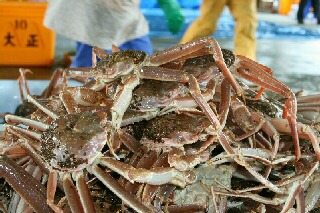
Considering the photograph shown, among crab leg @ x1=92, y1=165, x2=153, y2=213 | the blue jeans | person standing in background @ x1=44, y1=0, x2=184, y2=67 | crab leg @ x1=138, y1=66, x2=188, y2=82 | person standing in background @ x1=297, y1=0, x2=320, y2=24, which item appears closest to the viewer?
crab leg @ x1=92, y1=165, x2=153, y2=213

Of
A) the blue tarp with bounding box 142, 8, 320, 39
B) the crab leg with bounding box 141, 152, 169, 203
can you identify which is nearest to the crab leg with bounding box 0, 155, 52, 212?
the crab leg with bounding box 141, 152, 169, 203

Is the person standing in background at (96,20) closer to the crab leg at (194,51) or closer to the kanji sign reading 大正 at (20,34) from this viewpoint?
the kanji sign reading 大正 at (20,34)

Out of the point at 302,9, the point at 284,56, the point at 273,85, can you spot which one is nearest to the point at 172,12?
the point at 284,56

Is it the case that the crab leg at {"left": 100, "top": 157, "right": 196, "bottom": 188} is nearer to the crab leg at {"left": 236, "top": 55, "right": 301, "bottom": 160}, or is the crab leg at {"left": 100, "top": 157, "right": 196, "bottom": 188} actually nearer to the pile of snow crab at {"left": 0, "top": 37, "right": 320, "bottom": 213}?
the pile of snow crab at {"left": 0, "top": 37, "right": 320, "bottom": 213}

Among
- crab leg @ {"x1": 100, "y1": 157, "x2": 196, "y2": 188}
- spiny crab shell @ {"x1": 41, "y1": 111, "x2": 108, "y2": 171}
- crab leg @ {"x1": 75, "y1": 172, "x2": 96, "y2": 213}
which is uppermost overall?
spiny crab shell @ {"x1": 41, "y1": 111, "x2": 108, "y2": 171}

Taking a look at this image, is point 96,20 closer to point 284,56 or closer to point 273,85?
point 273,85

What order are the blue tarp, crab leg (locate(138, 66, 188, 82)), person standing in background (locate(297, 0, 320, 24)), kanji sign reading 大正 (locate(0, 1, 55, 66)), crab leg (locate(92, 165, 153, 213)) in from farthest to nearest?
person standing in background (locate(297, 0, 320, 24)) → the blue tarp → kanji sign reading 大正 (locate(0, 1, 55, 66)) → crab leg (locate(138, 66, 188, 82)) → crab leg (locate(92, 165, 153, 213))

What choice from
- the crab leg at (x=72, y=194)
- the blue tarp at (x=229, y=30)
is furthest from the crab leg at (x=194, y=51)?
the blue tarp at (x=229, y=30)

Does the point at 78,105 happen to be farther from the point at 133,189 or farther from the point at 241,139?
the point at 241,139
